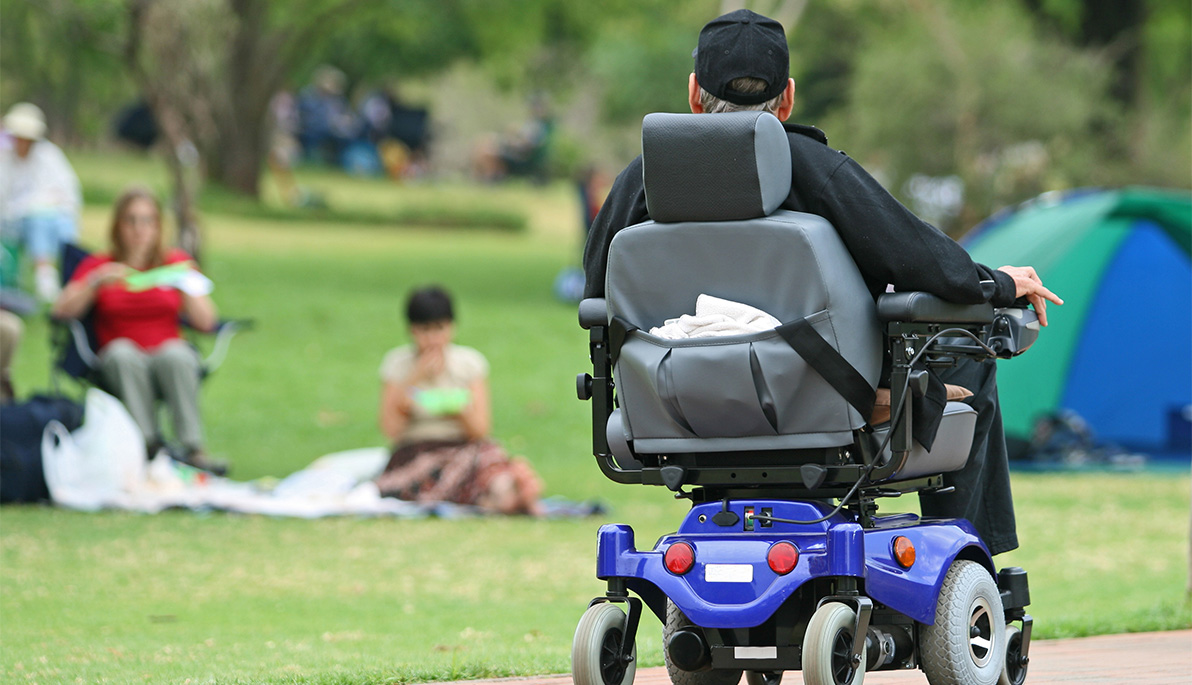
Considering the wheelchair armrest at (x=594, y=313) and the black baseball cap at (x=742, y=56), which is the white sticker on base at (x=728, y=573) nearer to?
Answer: the wheelchair armrest at (x=594, y=313)

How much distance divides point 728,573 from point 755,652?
0.18m

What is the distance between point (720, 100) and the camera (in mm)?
3734

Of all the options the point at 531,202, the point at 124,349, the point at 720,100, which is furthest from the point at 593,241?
the point at 531,202

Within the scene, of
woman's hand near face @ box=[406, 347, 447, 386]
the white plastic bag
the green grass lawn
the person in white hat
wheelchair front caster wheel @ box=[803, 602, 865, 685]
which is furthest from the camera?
the person in white hat

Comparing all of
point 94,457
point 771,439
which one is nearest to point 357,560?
point 94,457

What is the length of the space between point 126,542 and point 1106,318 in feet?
23.9

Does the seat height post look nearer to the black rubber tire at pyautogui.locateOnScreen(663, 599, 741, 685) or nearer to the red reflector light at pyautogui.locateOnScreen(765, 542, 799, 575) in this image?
the black rubber tire at pyautogui.locateOnScreen(663, 599, 741, 685)

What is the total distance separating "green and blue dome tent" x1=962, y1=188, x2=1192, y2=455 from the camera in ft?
38.1

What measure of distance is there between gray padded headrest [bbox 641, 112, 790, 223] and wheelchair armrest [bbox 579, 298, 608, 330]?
12.6 inches

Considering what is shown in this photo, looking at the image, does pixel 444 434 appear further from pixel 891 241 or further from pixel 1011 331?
pixel 891 241

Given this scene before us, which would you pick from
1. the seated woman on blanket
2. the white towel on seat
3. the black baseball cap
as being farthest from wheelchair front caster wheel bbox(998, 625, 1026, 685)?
the seated woman on blanket

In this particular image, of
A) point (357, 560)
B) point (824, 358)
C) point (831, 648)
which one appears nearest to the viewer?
point (831, 648)

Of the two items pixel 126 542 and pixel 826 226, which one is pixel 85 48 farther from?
pixel 826 226

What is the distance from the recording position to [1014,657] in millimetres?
3859
